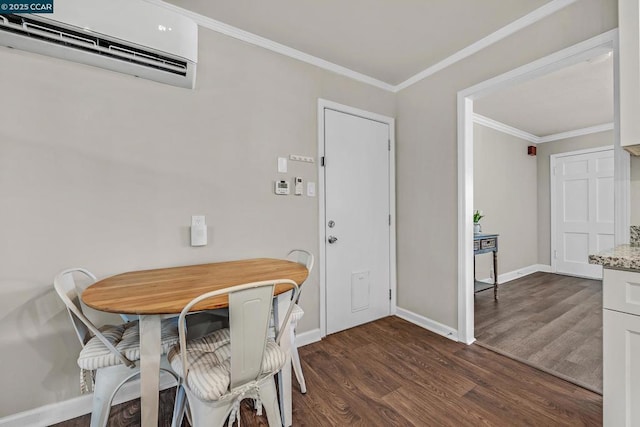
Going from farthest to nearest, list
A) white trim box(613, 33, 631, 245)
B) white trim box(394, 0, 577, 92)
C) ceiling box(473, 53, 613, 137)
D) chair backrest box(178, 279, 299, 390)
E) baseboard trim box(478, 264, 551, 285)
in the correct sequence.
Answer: baseboard trim box(478, 264, 551, 285) < ceiling box(473, 53, 613, 137) < white trim box(394, 0, 577, 92) < white trim box(613, 33, 631, 245) < chair backrest box(178, 279, 299, 390)

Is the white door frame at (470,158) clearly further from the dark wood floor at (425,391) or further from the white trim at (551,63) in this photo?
the dark wood floor at (425,391)

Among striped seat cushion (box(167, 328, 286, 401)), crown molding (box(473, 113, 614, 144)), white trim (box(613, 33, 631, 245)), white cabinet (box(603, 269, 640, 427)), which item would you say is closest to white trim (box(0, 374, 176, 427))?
striped seat cushion (box(167, 328, 286, 401))

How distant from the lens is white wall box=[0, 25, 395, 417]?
4.82 ft

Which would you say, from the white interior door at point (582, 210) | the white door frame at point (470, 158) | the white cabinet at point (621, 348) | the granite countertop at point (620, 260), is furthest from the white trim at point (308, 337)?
the white interior door at point (582, 210)

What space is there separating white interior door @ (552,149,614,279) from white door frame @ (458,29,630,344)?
3.67 metres

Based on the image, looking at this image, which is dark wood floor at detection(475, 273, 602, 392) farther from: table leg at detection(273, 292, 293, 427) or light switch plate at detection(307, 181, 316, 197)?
light switch plate at detection(307, 181, 316, 197)

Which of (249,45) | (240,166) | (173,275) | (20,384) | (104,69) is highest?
(249,45)

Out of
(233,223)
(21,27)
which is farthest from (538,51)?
(21,27)

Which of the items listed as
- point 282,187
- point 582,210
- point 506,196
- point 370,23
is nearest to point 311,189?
point 282,187

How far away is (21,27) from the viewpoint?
4.31ft

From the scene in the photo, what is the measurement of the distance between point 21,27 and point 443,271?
3199 millimetres

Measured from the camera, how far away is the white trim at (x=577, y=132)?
14.2 feet

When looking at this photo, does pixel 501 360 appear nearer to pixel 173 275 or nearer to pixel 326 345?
pixel 326 345

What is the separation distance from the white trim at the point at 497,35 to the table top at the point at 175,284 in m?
2.22
